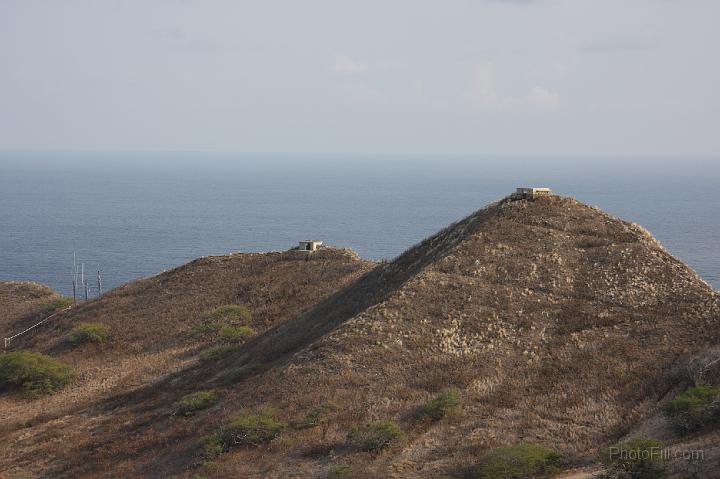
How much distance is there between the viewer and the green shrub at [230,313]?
173 feet

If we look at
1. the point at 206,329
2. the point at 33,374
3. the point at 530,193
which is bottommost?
the point at 33,374

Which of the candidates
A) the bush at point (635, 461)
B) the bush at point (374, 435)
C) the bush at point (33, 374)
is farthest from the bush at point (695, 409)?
the bush at point (33, 374)

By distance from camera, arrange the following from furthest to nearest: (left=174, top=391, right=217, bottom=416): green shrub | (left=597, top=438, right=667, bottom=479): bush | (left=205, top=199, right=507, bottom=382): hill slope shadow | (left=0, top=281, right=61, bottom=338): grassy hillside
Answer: (left=0, top=281, right=61, bottom=338): grassy hillside, (left=205, top=199, right=507, bottom=382): hill slope shadow, (left=174, top=391, right=217, bottom=416): green shrub, (left=597, top=438, right=667, bottom=479): bush

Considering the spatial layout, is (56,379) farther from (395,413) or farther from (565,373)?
(565,373)

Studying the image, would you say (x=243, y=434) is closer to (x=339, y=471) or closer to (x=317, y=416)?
(x=317, y=416)

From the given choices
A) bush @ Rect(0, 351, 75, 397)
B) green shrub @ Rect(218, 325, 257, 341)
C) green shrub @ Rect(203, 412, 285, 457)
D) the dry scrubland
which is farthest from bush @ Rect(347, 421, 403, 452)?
bush @ Rect(0, 351, 75, 397)

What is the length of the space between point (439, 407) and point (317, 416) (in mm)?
4331

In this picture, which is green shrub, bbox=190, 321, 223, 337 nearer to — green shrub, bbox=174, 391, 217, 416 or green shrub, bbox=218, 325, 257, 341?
green shrub, bbox=218, 325, 257, 341

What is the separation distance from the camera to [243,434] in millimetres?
27062

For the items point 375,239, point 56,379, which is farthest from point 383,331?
point 375,239

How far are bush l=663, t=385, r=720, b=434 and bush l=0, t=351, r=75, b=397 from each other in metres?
33.9

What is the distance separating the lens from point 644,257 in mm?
37125

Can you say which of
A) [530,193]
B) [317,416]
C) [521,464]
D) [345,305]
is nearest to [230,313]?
[345,305]

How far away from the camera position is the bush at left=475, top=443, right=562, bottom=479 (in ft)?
70.1
